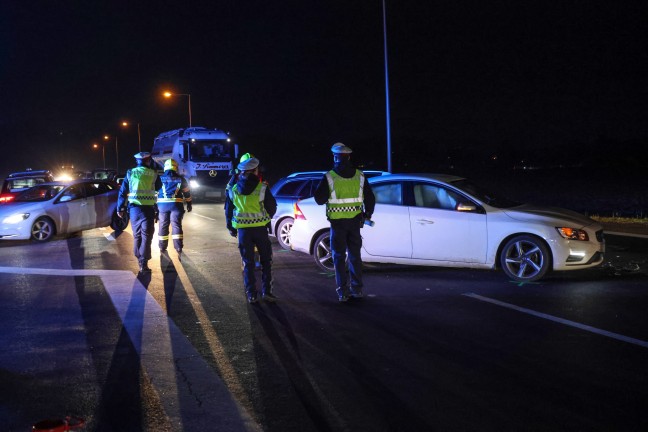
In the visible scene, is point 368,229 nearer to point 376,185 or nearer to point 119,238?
point 376,185

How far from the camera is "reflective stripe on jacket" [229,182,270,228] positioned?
313 inches

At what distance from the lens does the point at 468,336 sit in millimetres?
6398

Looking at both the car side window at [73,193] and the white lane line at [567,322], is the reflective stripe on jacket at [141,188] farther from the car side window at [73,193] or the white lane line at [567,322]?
the white lane line at [567,322]

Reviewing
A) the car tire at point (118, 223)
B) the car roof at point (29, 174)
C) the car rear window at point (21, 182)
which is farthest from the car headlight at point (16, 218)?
the car roof at point (29, 174)

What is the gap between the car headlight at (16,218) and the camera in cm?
1439

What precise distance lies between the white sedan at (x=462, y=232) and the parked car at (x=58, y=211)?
7278 millimetres

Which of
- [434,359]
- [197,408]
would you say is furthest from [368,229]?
[197,408]

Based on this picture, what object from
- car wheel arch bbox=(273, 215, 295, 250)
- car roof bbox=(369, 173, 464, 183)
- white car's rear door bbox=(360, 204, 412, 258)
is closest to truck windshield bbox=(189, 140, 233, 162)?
car wheel arch bbox=(273, 215, 295, 250)

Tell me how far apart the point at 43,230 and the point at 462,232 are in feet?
31.8

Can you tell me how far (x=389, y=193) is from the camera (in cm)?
995

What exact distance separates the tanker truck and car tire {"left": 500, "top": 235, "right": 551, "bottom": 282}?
23699 millimetres

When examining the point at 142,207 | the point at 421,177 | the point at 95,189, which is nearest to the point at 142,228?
the point at 142,207

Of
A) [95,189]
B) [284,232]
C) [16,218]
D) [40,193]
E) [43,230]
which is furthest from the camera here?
[95,189]

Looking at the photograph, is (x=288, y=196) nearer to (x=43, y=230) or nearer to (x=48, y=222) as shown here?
(x=48, y=222)
